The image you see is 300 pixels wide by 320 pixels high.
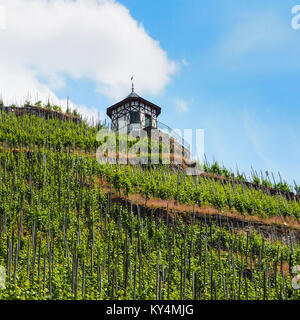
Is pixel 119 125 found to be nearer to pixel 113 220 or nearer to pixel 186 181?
pixel 186 181

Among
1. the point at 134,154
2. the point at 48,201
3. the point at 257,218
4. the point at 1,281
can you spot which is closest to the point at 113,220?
the point at 48,201

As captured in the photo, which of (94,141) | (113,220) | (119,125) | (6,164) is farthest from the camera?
(119,125)

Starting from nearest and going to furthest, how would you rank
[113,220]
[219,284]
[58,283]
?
1. [58,283]
2. [219,284]
3. [113,220]

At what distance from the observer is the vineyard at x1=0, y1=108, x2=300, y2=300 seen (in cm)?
816

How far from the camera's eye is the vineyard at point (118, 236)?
8156mm

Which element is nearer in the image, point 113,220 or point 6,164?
point 113,220

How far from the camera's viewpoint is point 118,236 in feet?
36.1

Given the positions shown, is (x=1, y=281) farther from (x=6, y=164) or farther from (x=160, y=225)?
(x=6, y=164)
